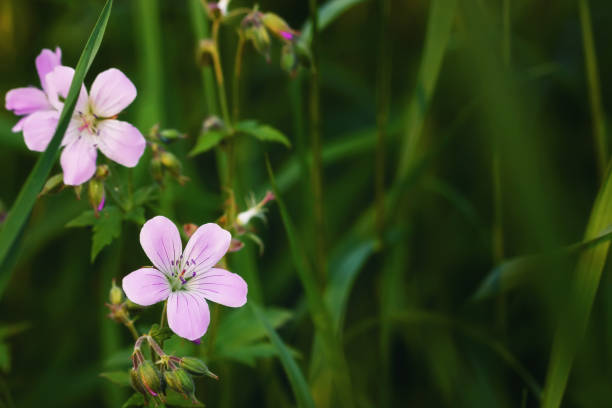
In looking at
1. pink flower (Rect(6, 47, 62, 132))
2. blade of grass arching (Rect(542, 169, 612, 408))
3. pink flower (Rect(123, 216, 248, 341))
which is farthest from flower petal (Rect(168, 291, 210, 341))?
blade of grass arching (Rect(542, 169, 612, 408))

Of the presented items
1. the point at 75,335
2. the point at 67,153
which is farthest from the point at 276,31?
the point at 75,335

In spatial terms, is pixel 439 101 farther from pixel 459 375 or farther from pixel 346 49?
pixel 459 375

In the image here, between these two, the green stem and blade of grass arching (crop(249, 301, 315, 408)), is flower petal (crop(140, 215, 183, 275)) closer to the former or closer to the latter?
blade of grass arching (crop(249, 301, 315, 408))

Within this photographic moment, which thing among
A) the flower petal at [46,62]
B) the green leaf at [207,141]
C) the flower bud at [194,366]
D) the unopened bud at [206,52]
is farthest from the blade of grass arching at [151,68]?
the flower bud at [194,366]

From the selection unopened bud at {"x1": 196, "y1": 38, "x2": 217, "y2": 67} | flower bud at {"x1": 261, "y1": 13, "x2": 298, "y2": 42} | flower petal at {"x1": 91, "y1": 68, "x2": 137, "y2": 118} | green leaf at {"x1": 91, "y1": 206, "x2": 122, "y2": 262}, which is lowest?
green leaf at {"x1": 91, "y1": 206, "x2": 122, "y2": 262}

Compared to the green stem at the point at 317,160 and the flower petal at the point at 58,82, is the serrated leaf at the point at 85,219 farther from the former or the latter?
the green stem at the point at 317,160

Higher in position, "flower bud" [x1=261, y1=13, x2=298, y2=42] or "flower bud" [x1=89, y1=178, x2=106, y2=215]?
"flower bud" [x1=261, y1=13, x2=298, y2=42]

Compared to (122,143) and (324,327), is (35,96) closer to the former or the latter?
(122,143)
